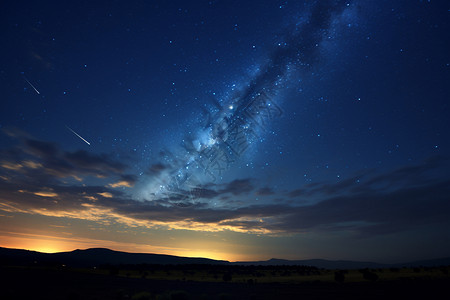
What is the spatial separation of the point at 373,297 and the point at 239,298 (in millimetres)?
14336

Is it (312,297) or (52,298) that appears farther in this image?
(312,297)

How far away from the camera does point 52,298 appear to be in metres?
24.1

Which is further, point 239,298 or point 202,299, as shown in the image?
point 239,298

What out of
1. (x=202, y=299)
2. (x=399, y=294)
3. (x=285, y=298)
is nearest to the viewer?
(x=202, y=299)

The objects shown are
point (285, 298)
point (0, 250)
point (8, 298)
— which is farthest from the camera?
point (0, 250)

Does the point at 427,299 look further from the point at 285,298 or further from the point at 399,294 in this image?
the point at 285,298

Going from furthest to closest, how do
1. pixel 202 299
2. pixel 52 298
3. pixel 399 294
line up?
pixel 399 294 → pixel 202 299 → pixel 52 298

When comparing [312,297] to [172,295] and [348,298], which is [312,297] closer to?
[348,298]

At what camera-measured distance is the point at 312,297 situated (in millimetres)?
28359

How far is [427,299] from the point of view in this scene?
26.2m

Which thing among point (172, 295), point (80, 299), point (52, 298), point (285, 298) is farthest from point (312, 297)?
point (52, 298)

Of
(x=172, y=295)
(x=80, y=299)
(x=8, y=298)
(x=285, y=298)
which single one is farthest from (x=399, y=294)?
(x=8, y=298)

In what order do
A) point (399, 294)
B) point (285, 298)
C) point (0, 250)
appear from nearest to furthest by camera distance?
point (285, 298) → point (399, 294) → point (0, 250)

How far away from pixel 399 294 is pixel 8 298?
127ft
